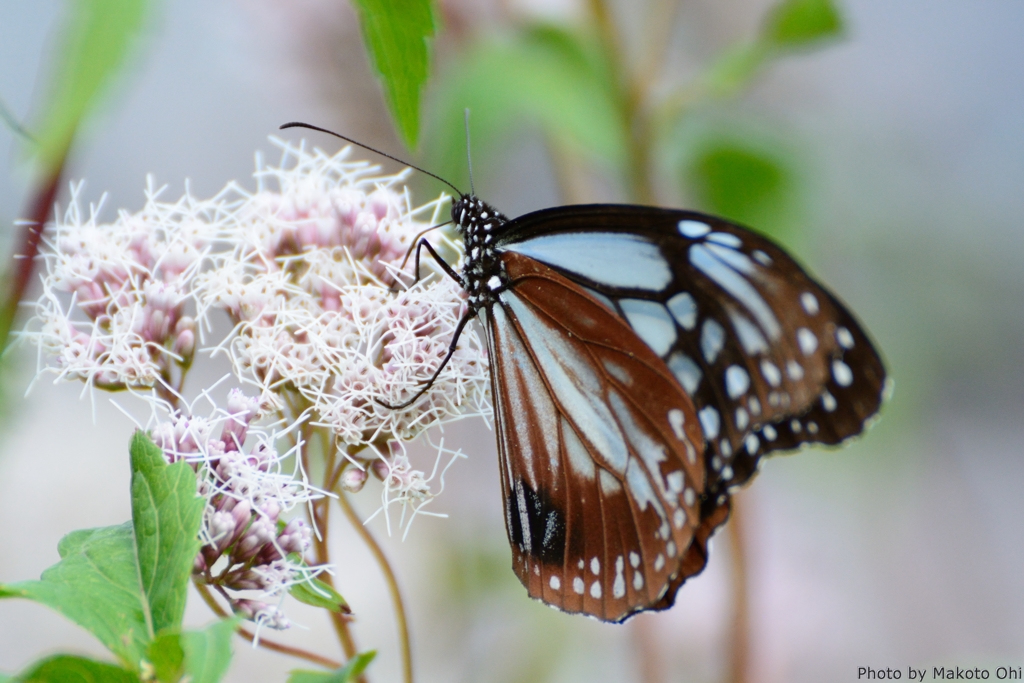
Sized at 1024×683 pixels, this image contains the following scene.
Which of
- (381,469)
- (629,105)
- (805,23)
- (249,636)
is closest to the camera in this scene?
(249,636)

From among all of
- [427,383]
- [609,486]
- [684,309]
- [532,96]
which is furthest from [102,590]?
[532,96]

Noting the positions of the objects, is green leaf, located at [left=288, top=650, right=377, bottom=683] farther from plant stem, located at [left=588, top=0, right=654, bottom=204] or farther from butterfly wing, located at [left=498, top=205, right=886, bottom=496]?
plant stem, located at [left=588, top=0, right=654, bottom=204]

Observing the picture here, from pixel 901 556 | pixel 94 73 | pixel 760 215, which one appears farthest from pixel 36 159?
pixel 901 556

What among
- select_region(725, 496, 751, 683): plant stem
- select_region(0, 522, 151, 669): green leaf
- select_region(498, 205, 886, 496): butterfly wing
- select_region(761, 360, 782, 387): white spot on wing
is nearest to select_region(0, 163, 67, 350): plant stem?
select_region(0, 522, 151, 669): green leaf

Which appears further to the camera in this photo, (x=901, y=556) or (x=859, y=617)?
(x=901, y=556)

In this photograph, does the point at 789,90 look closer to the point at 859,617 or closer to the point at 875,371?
the point at 859,617

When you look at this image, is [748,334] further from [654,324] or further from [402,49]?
[402,49]
